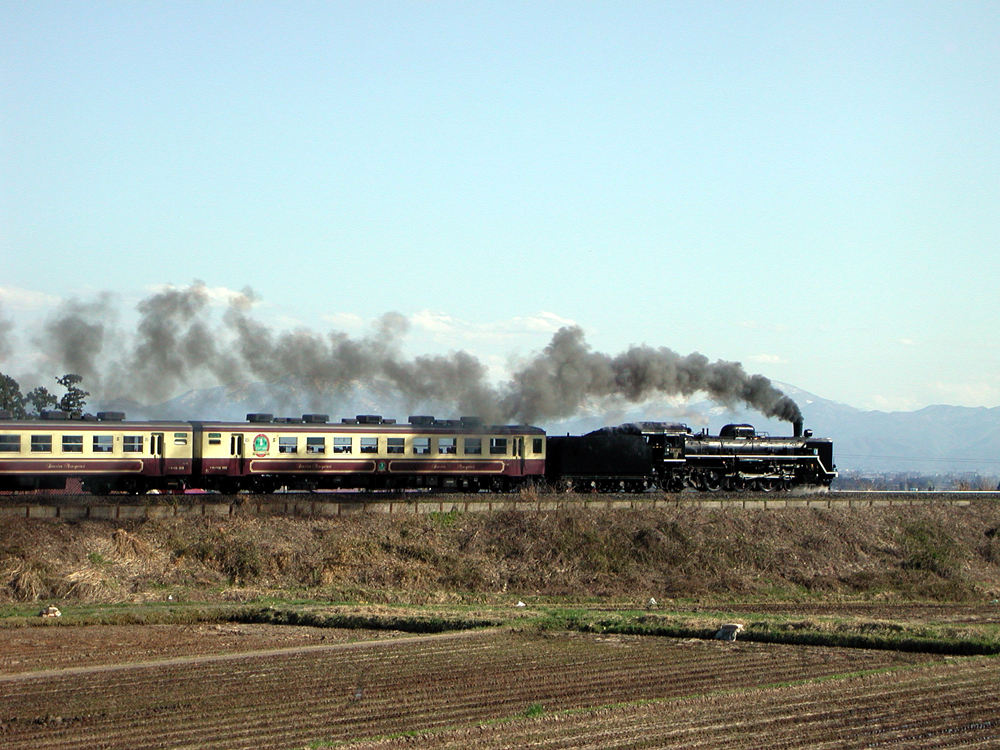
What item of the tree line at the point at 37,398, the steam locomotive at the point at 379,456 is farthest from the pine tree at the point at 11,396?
the steam locomotive at the point at 379,456

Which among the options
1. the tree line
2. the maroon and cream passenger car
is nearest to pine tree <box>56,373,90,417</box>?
the tree line

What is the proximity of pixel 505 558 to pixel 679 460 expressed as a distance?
14582 mm

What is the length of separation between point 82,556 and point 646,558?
21909 millimetres

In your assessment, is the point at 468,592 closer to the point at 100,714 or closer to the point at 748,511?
the point at 748,511

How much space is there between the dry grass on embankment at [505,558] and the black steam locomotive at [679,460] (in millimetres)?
5094

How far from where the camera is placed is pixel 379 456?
152ft

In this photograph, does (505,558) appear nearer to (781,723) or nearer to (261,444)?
(261,444)

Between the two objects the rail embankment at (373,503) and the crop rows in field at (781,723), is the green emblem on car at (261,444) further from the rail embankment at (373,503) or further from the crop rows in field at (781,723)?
the crop rows in field at (781,723)

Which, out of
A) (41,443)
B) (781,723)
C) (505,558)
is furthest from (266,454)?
(781,723)

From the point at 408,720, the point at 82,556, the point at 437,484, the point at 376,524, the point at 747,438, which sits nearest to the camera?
the point at 408,720

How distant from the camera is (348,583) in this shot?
3772 centimetres

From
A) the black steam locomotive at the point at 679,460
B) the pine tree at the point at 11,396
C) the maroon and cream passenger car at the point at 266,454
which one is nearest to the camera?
the maroon and cream passenger car at the point at 266,454

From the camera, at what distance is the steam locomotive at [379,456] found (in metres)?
41.2


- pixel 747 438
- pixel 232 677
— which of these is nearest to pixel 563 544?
pixel 747 438
